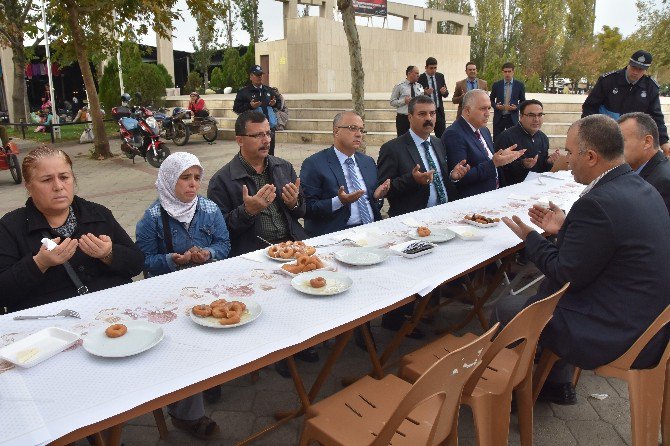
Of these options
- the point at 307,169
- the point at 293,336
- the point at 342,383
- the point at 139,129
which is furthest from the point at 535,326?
the point at 139,129

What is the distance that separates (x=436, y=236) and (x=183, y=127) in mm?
12052

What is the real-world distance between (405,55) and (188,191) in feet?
80.2

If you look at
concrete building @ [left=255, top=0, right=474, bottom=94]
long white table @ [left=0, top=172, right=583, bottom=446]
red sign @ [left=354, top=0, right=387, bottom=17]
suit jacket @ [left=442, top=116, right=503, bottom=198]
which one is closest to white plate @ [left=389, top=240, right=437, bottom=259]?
long white table @ [left=0, top=172, right=583, bottom=446]

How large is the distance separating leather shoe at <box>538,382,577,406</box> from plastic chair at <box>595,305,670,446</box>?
62cm

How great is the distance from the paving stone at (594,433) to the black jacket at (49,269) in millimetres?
2447

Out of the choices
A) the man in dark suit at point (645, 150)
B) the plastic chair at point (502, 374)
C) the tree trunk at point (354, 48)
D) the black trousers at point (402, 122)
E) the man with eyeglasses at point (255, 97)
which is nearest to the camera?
the plastic chair at point (502, 374)

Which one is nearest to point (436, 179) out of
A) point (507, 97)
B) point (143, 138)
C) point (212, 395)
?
point (212, 395)

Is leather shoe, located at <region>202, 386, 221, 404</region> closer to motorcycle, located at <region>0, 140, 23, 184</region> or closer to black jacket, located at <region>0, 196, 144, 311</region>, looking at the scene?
black jacket, located at <region>0, 196, 144, 311</region>

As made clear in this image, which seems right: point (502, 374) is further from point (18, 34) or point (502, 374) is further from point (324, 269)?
point (18, 34)

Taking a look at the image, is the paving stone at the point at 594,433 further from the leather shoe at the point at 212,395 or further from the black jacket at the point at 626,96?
the black jacket at the point at 626,96

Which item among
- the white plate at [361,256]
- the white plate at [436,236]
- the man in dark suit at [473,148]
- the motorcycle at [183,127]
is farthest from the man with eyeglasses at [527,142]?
the motorcycle at [183,127]

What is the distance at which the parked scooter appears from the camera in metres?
11.0

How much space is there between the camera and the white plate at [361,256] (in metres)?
2.55

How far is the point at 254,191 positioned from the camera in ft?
11.9
